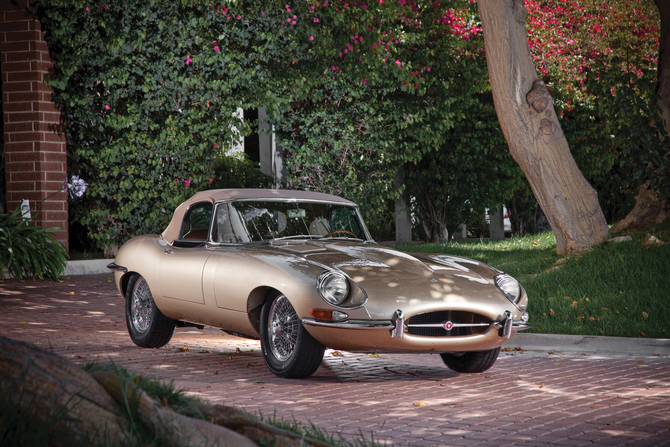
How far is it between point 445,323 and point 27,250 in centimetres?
911

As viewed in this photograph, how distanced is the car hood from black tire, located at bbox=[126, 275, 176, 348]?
1750 millimetres

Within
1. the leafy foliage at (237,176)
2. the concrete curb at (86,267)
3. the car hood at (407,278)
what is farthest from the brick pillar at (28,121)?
the car hood at (407,278)

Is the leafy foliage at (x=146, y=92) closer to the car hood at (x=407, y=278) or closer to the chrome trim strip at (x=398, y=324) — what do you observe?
the car hood at (x=407, y=278)

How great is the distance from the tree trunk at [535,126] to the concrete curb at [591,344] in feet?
12.5

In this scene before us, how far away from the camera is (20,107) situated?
14.3 meters

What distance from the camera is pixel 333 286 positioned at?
5.87 m

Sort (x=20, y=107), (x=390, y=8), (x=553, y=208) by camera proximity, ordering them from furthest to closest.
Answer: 1. (x=390, y=8)
2. (x=20, y=107)
3. (x=553, y=208)

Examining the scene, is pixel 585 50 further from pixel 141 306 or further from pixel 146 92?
pixel 141 306

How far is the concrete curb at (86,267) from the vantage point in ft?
45.7

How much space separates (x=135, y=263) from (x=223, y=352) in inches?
52.3

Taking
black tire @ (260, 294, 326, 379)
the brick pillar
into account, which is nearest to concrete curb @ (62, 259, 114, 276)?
the brick pillar

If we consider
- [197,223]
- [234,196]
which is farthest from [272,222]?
[197,223]

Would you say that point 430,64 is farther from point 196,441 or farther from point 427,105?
point 196,441

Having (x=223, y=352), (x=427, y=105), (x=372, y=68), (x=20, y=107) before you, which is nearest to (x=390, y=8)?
(x=372, y=68)
